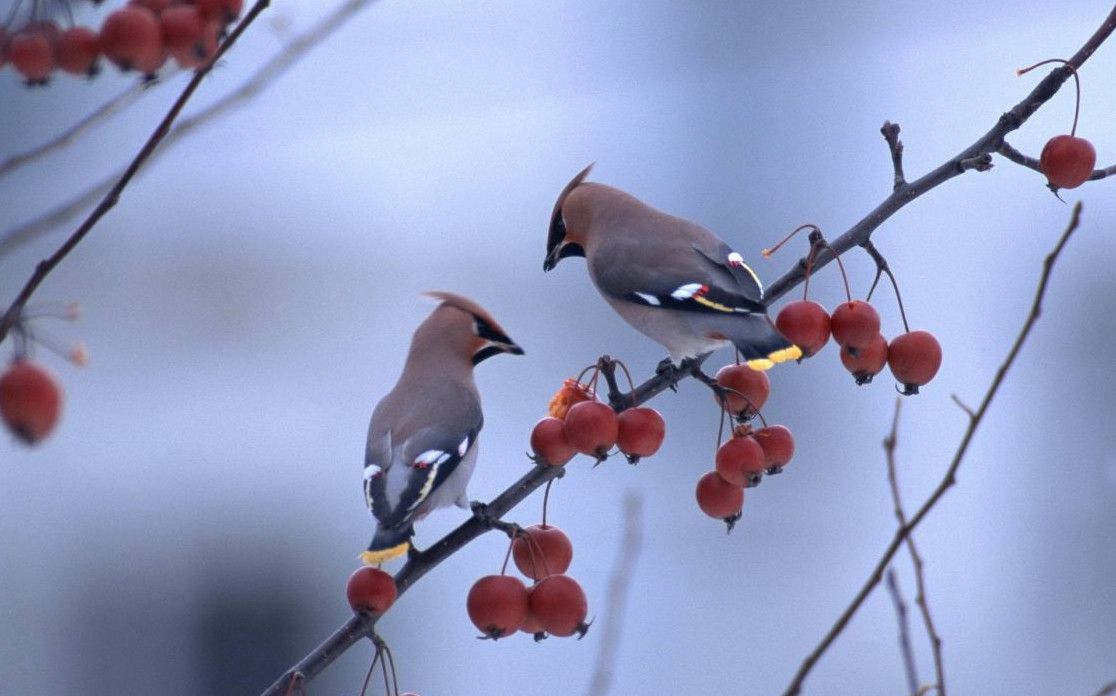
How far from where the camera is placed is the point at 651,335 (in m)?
2.22

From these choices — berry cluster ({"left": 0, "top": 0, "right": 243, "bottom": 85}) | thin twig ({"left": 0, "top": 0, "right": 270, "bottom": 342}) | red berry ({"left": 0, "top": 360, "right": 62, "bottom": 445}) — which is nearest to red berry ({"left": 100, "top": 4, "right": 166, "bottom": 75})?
berry cluster ({"left": 0, "top": 0, "right": 243, "bottom": 85})

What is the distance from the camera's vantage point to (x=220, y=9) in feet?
4.45

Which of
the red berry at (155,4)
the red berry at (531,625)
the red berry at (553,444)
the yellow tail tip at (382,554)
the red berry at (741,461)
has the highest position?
the red berry at (155,4)

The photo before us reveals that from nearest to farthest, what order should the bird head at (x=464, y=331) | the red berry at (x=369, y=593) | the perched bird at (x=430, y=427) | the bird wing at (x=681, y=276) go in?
the red berry at (x=369, y=593) → the perched bird at (x=430, y=427) → the bird wing at (x=681, y=276) → the bird head at (x=464, y=331)

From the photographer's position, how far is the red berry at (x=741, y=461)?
1687 millimetres

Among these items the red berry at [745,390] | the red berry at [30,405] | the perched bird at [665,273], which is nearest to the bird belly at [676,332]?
the perched bird at [665,273]

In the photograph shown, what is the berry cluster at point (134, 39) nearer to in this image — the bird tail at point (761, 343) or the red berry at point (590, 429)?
the red berry at point (590, 429)

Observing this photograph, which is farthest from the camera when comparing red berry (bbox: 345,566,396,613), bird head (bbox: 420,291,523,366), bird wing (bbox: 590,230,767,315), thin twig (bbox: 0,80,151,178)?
bird head (bbox: 420,291,523,366)

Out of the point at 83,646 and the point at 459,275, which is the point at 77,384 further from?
the point at 459,275

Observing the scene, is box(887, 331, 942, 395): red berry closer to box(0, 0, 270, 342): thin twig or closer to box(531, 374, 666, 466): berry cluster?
box(531, 374, 666, 466): berry cluster

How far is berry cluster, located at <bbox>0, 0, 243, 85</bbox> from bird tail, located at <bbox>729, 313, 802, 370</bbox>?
2.58 ft

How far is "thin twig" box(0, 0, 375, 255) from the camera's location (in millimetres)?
1312

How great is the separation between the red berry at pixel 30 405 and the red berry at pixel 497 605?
710 millimetres

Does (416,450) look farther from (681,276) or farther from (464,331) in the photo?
(681,276)
